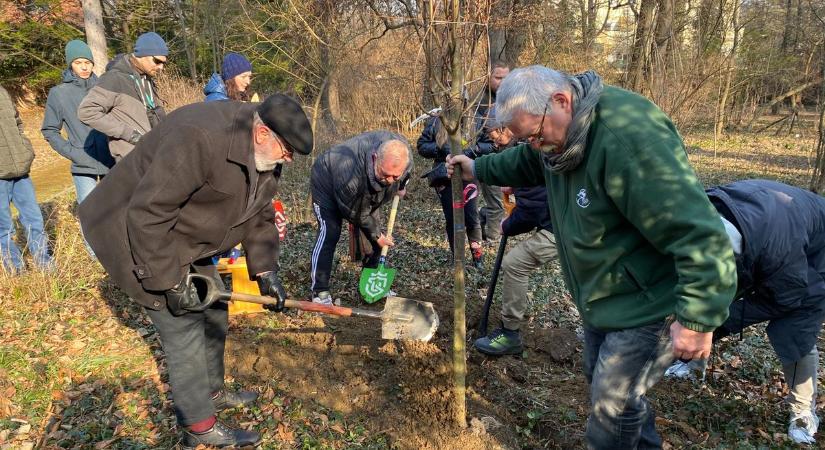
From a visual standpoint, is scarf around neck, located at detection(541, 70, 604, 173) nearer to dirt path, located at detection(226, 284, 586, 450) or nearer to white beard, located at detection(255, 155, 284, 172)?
white beard, located at detection(255, 155, 284, 172)

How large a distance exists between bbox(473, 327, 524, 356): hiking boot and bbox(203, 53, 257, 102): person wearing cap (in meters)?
3.39

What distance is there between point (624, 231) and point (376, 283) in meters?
3.02

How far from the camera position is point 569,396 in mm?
3377

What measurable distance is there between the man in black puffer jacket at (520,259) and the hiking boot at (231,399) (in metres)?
1.71

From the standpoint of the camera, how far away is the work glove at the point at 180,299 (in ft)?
8.06

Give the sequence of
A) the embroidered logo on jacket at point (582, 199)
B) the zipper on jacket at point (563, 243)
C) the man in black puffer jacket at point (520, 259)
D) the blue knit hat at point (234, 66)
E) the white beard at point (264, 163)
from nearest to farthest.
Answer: the embroidered logo on jacket at point (582, 199) → the zipper on jacket at point (563, 243) → the white beard at point (264, 163) → the man in black puffer jacket at point (520, 259) → the blue knit hat at point (234, 66)

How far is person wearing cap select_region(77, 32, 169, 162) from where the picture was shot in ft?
13.8

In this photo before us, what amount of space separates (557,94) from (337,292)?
365cm

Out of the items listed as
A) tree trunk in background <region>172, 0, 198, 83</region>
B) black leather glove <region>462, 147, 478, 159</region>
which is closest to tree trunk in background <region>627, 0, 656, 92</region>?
black leather glove <region>462, 147, 478, 159</region>

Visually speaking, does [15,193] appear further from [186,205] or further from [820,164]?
[820,164]

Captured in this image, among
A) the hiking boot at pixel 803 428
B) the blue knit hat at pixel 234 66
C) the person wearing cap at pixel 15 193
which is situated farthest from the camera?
the blue knit hat at pixel 234 66

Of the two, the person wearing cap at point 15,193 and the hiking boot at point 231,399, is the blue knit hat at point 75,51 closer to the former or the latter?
the person wearing cap at point 15,193

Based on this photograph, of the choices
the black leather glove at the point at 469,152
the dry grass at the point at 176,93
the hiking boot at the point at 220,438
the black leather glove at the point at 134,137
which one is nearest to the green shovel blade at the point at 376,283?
the black leather glove at the point at 469,152

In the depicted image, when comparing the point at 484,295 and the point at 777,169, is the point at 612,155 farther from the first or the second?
the point at 777,169
